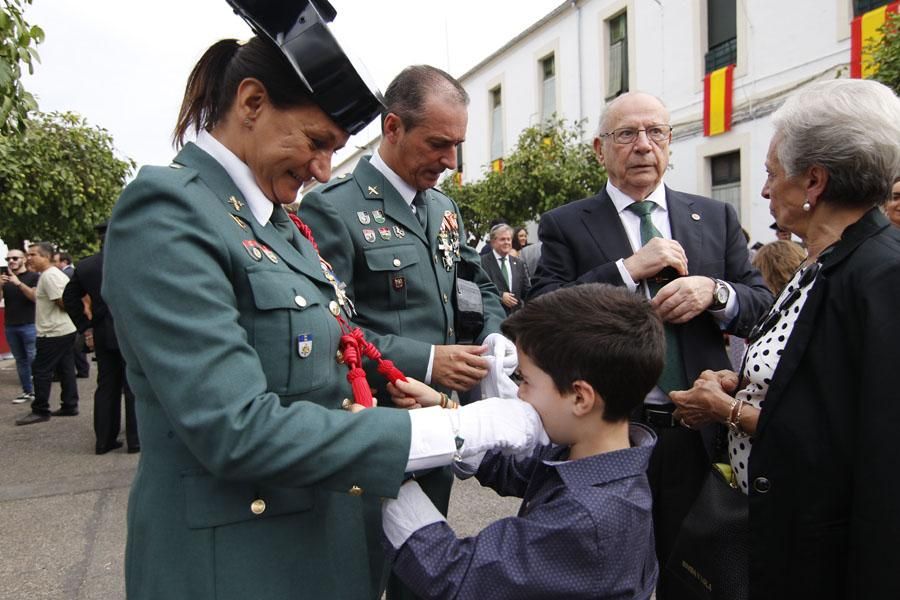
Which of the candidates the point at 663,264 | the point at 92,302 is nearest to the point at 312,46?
the point at 663,264

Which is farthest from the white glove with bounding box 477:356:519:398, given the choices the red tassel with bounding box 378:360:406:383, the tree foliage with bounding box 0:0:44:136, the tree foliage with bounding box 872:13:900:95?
the tree foliage with bounding box 872:13:900:95

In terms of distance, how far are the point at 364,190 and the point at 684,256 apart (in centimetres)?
105

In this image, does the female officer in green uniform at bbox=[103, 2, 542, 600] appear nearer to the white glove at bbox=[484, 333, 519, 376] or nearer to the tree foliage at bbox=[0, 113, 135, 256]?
the white glove at bbox=[484, 333, 519, 376]

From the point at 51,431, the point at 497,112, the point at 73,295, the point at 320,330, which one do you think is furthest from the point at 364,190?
the point at 497,112

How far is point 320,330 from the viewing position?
1.30 m

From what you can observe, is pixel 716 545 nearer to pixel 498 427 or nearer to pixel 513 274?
pixel 498 427

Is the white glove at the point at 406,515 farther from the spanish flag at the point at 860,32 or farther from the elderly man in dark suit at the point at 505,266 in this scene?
the spanish flag at the point at 860,32

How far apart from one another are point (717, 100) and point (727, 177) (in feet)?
4.56

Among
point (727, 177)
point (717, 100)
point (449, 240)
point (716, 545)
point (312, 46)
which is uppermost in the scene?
point (717, 100)

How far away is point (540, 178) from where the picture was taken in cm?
1349

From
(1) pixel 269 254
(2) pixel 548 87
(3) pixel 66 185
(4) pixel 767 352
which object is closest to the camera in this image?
(1) pixel 269 254

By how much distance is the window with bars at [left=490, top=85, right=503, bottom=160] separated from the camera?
66.5 feet

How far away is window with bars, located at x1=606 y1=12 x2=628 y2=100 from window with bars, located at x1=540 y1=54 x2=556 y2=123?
8.26ft

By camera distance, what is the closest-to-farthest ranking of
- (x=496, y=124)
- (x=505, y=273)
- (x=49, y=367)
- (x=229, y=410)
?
1. (x=229, y=410)
2. (x=49, y=367)
3. (x=505, y=273)
4. (x=496, y=124)
